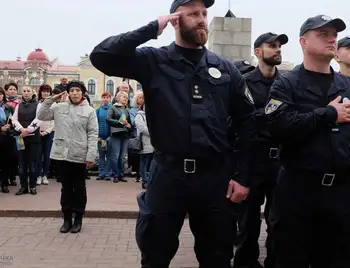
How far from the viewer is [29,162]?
7664 millimetres

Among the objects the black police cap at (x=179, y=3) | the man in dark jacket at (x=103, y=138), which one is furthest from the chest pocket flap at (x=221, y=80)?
the man in dark jacket at (x=103, y=138)

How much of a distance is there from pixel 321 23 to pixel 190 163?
1.30 m

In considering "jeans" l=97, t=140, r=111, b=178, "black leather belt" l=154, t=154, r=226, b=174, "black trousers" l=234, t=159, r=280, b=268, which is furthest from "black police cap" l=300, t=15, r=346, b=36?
"jeans" l=97, t=140, r=111, b=178

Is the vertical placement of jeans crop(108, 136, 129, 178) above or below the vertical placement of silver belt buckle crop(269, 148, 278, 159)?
below

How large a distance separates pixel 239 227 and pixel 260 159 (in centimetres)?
81

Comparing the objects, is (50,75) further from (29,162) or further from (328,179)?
(328,179)

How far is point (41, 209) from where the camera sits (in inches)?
258

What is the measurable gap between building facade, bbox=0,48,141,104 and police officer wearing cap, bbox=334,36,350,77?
50.7 m

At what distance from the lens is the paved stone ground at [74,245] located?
4555 mm

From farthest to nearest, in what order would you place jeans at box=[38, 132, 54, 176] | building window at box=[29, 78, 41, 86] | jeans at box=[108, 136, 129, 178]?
building window at box=[29, 78, 41, 86] < jeans at box=[108, 136, 129, 178] < jeans at box=[38, 132, 54, 176]

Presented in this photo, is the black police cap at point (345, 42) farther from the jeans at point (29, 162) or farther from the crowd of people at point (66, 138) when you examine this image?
the jeans at point (29, 162)

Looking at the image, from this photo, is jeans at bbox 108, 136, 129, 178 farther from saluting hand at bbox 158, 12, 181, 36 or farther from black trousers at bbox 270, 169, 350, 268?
saluting hand at bbox 158, 12, 181, 36

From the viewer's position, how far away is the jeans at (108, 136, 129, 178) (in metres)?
9.00

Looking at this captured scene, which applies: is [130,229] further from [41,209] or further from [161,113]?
[161,113]
